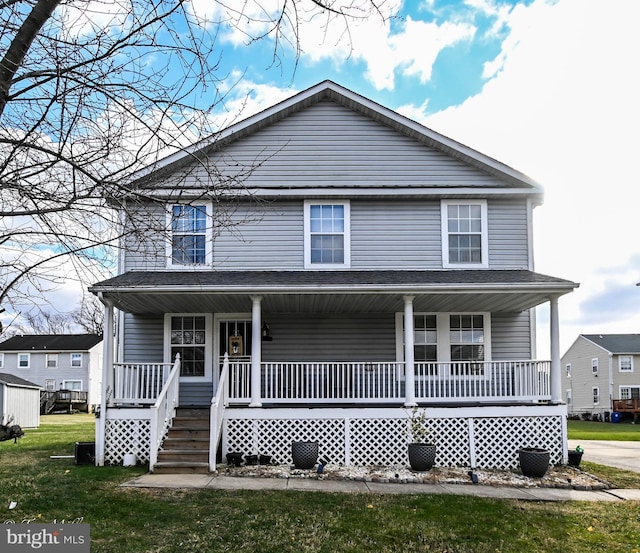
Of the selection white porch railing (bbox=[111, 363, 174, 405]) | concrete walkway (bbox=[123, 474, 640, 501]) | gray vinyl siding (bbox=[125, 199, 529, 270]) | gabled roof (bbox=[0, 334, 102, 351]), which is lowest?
concrete walkway (bbox=[123, 474, 640, 501])

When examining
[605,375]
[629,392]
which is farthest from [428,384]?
[629,392]

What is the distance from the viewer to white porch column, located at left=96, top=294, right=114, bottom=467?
11.1 metres

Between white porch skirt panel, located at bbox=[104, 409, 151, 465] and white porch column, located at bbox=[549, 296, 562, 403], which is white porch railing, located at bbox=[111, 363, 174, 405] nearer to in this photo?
white porch skirt panel, located at bbox=[104, 409, 151, 465]

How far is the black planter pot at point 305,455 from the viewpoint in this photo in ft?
35.4

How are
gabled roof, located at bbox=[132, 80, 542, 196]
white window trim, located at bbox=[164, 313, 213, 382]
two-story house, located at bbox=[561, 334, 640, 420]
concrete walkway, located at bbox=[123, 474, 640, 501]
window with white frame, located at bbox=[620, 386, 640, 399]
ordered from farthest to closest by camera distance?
window with white frame, located at bbox=[620, 386, 640, 399] < two-story house, located at bbox=[561, 334, 640, 420] < gabled roof, located at bbox=[132, 80, 542, 196] < white window trim, located at bbox=[164, 313, 213, 382] < concrete walkway, located at bbox=[123, 474, 640, 501]

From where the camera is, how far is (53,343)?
4228cm

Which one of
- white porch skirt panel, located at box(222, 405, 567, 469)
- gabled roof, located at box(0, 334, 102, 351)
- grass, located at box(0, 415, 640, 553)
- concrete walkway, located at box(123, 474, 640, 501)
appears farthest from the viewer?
gabled roof, located at box(0, 334, 102, 351)

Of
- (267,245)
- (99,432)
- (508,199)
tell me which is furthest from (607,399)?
(99,432)

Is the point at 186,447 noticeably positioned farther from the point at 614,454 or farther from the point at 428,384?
the point at 614,454

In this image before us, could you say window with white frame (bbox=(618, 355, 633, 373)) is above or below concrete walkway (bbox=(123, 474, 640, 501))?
above

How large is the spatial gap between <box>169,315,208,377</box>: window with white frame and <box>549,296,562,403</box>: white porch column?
286 inches

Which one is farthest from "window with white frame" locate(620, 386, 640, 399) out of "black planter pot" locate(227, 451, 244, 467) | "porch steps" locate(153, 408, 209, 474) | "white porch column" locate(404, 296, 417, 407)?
"black planter pot" locate(227, 451, 244, 467)

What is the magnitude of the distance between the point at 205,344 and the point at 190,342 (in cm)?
35

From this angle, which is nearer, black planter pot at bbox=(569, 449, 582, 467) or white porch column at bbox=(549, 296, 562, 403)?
black planter pot at bbox=(569, 449, 582, 467)
